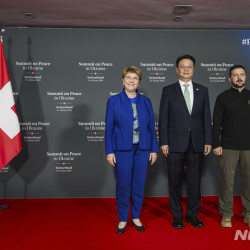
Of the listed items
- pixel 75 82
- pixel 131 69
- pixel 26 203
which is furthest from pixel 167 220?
pixel 75 82

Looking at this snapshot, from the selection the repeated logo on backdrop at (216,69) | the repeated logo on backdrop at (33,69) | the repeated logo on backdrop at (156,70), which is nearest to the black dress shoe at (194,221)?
the repeated logo on backdrop at (156,70)

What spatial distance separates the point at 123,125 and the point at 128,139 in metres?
0.14

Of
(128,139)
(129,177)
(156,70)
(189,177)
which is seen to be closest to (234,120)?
(189,177)

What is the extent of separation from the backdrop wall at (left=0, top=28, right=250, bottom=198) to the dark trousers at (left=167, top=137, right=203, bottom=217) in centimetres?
94

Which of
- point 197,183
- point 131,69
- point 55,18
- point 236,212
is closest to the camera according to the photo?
point 131,69

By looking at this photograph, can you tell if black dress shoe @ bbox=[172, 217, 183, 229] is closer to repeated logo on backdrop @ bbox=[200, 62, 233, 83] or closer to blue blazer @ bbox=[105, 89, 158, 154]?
blue blazer @ bbox=[105, 89, 158, 154]

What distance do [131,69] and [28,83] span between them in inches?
70.6

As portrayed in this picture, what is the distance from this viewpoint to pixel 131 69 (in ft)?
7.81

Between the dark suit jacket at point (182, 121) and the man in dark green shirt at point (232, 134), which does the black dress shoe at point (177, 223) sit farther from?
the dark suit jacket at point (182, 121)

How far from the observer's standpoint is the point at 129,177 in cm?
242

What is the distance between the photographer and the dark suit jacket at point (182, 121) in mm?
2477

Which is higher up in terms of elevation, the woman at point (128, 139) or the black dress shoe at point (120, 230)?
the woman at point (128, 139)

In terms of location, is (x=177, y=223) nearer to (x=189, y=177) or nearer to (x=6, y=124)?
(x=189, y=177)

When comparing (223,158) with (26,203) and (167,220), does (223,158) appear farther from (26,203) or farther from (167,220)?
(26,203)
